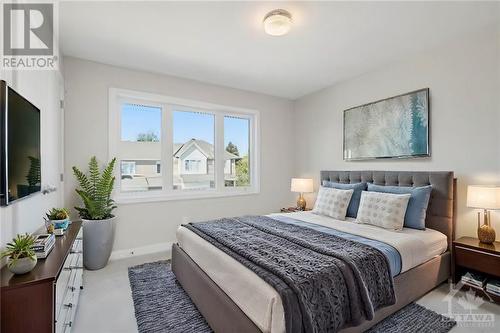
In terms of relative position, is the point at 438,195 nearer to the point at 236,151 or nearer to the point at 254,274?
the point at 254,274

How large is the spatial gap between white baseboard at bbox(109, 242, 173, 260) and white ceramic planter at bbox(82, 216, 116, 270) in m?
0.38

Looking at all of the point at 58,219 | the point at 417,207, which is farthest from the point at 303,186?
the point at 58,219

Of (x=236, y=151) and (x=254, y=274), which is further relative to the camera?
(x=236, y=151)

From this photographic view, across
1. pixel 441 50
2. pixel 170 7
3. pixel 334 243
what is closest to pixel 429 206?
pixel 334 243

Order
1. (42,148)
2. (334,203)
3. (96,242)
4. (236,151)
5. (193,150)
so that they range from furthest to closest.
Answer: (236,151) < (193,150) < (334,203) < (96,242) < (42,148)

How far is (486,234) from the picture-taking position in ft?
7.69

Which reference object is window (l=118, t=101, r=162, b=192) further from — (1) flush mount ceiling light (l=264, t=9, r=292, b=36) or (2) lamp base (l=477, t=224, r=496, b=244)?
(2) lamp base (l=477, t=224, r=496, b=244)

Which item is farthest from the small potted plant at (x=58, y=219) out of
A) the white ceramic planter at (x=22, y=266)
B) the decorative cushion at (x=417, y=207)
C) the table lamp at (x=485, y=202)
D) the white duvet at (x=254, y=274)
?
the table lamp at (x=485, y=202)

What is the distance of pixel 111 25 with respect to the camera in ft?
8.04

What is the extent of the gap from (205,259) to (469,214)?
2799 mm

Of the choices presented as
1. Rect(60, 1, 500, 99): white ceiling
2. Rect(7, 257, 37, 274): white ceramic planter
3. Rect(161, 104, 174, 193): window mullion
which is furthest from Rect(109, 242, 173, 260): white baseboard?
Rect(60, 1, 500, 99): white ceiling

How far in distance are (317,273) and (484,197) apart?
1938 mm

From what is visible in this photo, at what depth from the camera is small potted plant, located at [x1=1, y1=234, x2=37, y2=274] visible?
1.29 m

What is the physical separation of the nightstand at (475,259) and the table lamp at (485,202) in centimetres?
8
